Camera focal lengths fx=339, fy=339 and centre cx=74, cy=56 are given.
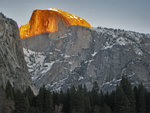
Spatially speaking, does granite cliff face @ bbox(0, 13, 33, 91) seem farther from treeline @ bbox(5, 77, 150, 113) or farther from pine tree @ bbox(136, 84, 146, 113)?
pine tree @ bbox(136, 84, 146, 113)

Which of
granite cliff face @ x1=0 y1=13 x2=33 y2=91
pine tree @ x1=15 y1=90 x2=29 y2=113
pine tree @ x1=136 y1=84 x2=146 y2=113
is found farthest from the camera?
granite cliff face @ x1=0 y1=13 x2=33 y2=91

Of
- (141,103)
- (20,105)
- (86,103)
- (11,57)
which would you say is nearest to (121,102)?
(141,103)

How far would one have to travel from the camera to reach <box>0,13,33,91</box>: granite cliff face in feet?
426

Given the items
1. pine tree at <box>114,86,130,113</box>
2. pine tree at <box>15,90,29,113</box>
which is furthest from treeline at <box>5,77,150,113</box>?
pine tree at <box>15,90,29,113</box>

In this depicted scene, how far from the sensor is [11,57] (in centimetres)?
14025

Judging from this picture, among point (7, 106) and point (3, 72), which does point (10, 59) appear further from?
point (7, 106)

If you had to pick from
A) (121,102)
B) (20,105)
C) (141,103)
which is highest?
(20,105)

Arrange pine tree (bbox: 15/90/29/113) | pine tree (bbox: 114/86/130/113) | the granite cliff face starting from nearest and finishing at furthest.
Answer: pine tree (bbox: 15/90/29/113)
pine tree (bbox: 114/86/130/113)
the granite cliff face

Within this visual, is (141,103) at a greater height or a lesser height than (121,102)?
lesser

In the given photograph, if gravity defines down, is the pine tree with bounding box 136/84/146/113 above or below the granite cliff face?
below

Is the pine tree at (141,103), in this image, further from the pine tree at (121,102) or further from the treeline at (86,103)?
the pine tree at (121,102)

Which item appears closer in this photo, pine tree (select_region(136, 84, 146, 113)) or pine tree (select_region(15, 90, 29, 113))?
pine tree (select_region(15, 90, 29, 113))

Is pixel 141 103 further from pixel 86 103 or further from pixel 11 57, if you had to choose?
pixel 11 57

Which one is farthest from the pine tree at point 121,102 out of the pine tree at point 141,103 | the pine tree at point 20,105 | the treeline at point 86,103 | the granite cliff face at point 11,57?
the granite cliff face at point 11,57
